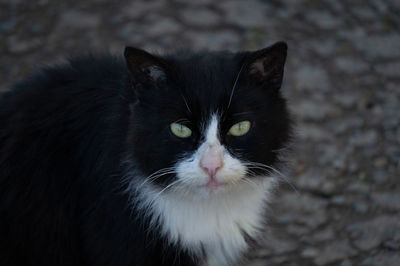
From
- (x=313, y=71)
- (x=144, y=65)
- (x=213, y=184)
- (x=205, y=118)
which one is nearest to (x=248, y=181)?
(x=213, y=184)

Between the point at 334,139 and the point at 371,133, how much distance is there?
24 cm

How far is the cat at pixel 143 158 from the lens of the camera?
209 cm

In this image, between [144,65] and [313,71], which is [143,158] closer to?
[144,65]

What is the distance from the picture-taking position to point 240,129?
2.11m

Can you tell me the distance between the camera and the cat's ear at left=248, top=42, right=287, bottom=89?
2113 mm

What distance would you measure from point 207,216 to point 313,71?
198 centimetres

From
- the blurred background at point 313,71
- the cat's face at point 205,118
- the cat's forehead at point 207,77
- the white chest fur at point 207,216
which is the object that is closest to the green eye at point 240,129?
the cat's face at point 205,118

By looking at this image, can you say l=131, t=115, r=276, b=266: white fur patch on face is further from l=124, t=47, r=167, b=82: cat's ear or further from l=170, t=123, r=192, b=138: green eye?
l=124, t=47, r=167, b=82: cat's ear

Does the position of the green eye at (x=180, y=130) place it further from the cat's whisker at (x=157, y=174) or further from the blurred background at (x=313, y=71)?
the blurred background at (x=313, y=71)

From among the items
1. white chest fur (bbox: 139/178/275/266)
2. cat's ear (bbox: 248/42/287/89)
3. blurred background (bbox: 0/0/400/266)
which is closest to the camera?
cat's ear (bbox: 248/42/287/89)

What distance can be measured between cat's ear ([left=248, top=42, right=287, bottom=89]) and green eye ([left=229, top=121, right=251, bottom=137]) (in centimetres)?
18

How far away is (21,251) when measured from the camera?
2418 mm

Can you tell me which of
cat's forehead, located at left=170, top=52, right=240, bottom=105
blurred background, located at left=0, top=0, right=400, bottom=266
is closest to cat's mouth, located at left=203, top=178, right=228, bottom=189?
cat's forehead, located at left=170, top=52, right=240, bottom=105

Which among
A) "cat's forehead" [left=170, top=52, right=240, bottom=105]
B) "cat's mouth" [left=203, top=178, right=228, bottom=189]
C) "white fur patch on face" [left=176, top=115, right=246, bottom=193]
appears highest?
"cat's forehead" [left=170, top=52, right=240, bottom=105]
